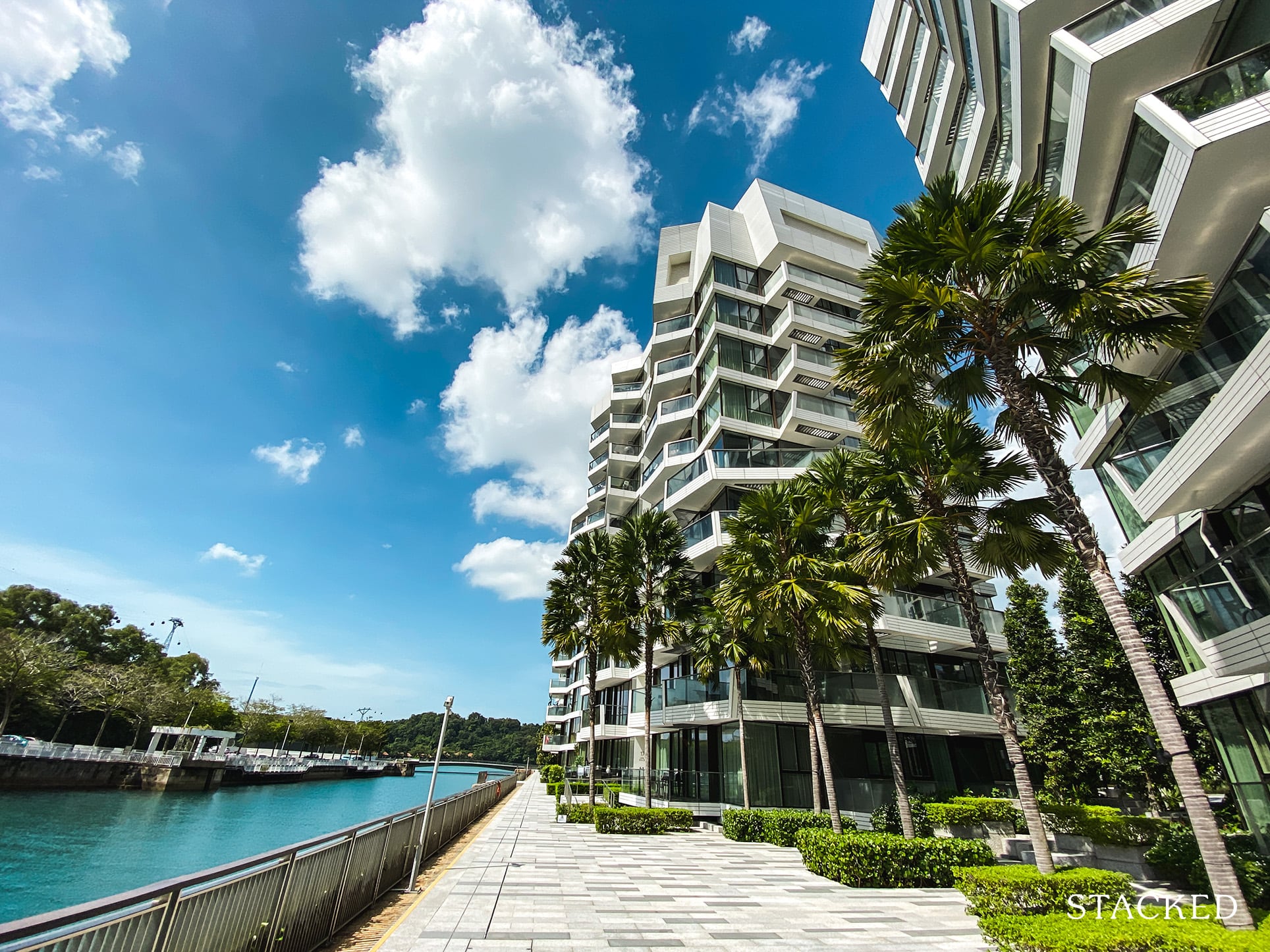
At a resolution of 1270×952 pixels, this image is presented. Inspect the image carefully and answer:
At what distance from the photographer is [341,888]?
723 cm

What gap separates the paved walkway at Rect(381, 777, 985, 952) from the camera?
729 centimetres

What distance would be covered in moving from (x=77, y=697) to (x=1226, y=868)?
7035 cm

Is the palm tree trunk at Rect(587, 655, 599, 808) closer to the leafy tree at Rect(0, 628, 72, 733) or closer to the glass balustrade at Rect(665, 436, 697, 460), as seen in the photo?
the glass balustrade at Rect(665, 436, 697, 460)

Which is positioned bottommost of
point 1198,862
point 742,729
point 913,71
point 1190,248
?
point 1198,862

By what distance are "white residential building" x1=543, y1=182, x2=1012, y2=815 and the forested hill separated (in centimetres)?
11518

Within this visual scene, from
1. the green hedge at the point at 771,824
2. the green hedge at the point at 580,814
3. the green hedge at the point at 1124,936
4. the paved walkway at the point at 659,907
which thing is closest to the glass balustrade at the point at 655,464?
the green hedge at the point at 580,814

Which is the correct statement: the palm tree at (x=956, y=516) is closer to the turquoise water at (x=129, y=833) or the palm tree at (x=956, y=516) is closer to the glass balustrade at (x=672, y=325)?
the turquoise water at (x=129, y=833)

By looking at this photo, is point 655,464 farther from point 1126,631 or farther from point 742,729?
point 1126,631

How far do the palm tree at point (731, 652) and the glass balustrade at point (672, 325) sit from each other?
764 inches

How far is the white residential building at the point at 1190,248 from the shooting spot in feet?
27.2

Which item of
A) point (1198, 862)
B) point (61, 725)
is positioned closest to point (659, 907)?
point (1198, 862)

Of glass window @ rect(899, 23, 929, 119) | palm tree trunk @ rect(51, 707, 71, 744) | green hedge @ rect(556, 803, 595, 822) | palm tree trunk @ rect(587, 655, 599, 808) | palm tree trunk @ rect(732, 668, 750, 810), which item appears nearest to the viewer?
palm tree trunk @ rect(732, 668, 750, 810)

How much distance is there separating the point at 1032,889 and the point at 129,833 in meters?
35.8

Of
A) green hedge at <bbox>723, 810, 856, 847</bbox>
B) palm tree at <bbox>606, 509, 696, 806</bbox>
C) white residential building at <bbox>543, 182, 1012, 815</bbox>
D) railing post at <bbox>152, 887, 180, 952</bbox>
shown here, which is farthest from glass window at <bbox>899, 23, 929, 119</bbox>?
railing post at <bbox>152, 887, 180, 952</bbox>
